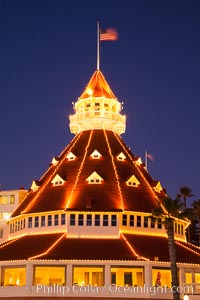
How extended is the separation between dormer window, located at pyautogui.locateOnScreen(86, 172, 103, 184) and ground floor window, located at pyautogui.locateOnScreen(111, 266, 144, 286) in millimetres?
10712

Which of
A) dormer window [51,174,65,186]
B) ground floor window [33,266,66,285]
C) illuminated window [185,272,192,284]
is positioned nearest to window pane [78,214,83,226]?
ground floor window [33,266,66,285]

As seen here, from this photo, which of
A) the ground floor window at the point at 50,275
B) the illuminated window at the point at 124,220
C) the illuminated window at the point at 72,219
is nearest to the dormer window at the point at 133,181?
the illuminated window at the point at 124,220

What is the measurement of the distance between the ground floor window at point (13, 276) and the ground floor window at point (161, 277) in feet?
44.9

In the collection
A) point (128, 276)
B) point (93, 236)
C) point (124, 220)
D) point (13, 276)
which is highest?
point (124, 220)

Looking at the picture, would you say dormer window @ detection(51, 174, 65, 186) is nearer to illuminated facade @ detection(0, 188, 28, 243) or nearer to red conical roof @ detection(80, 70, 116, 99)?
illuminated facade @ detection(0, 188, 28, 243)

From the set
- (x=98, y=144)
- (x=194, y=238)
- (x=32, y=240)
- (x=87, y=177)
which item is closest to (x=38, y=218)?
(x=32, y=240)

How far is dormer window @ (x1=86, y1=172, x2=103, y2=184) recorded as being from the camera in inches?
2798

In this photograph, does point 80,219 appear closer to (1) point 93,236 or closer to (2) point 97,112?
(1) point 93,236

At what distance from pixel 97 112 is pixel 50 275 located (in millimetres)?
24367

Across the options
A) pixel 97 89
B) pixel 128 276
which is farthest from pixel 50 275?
pixel 97 89

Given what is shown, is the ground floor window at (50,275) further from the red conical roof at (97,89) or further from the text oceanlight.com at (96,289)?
the red conical roof at (97,89)

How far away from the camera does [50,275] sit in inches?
2712

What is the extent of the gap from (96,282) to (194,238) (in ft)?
150

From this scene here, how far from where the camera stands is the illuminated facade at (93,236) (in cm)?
6181
